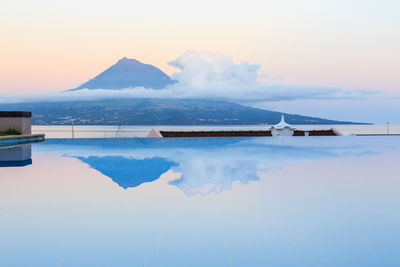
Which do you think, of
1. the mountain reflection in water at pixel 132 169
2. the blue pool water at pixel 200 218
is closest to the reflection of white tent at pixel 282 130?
the mountain reflection in water at pixel 132 169

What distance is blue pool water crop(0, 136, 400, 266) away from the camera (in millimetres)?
3635

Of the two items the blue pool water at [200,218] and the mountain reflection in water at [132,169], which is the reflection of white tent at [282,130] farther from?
the blue pool water at [200,218]

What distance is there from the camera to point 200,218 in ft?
16.9

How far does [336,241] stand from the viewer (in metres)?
4.04

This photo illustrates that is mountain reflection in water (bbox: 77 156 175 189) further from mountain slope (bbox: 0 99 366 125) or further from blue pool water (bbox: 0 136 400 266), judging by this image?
mountain slope (bbox: 0 99 366 125)

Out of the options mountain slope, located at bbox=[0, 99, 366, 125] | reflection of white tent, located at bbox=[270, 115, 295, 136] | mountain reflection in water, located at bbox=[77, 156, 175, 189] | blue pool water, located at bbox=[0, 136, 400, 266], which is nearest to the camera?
blue pool water, located at bbox=[0, 136, 400, 266]

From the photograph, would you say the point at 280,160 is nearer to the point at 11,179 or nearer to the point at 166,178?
the point at 166,178

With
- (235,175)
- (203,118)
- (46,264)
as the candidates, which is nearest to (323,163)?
(235,175)

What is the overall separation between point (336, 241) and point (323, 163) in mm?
7921

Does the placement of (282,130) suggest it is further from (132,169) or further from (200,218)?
(200,218)

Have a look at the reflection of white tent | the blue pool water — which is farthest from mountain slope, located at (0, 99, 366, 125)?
the blue pool water

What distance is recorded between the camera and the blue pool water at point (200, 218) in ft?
11.9

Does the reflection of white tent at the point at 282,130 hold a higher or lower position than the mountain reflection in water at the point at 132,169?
higher

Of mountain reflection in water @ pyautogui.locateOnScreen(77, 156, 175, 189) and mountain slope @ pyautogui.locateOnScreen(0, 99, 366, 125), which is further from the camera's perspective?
mountain slope @ pyautogui.locateOnScreen(0, 99, 366, 125)
